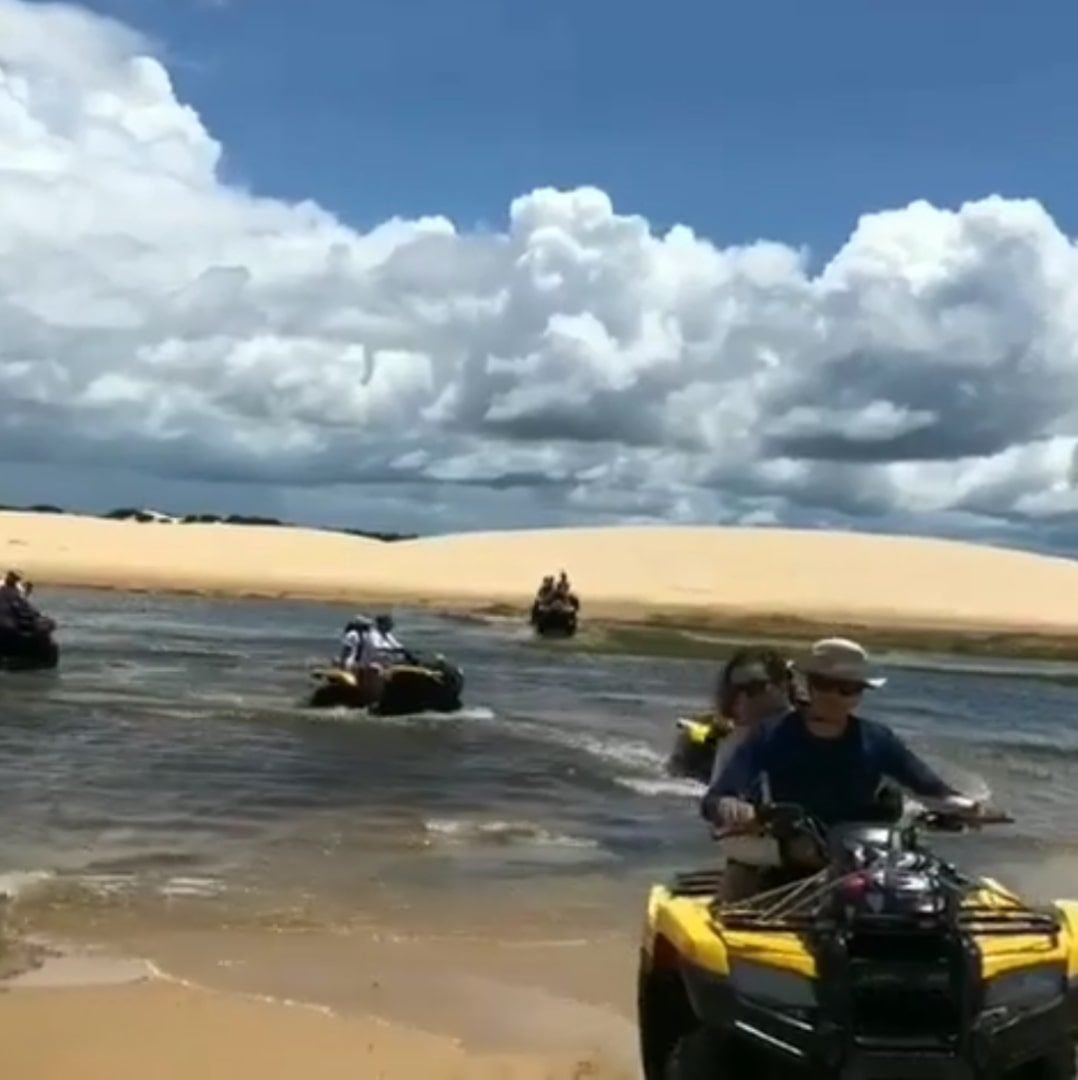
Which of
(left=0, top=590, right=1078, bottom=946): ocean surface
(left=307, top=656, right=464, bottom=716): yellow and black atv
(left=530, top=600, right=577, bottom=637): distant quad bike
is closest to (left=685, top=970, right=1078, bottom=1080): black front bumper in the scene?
(left=0, top=590, right=1078, bottom=946): ocean surface

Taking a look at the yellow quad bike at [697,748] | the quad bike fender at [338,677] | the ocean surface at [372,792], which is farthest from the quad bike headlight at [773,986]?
the quad bike fender at [338,677]

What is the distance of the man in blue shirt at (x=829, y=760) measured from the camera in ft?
20.7

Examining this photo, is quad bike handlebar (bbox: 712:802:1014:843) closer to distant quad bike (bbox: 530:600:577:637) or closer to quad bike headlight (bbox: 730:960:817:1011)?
quad bike headlight (bbox: 730:960:817:1011)

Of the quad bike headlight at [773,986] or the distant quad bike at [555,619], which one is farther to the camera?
the distant quad bike at [555,619]

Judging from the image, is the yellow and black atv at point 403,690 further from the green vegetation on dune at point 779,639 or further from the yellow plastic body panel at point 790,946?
the yellow plastic body panel at point 790,946

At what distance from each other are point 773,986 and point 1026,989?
687mm

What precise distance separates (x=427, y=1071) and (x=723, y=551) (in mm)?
83758

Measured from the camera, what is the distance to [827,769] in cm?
641

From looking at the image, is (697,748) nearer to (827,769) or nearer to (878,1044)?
(827,769)

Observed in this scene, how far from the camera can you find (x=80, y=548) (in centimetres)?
8644

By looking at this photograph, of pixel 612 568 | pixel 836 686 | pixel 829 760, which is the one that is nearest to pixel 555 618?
pixel 829 760

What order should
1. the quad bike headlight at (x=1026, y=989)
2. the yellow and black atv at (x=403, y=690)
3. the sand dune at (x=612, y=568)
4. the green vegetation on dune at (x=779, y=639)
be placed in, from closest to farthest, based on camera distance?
the quad bike headlight at (x=1026, y=989), the yellow and black atv at (x=403, y=690), the green vegetation on dune at (x=779, y=639), the sand dune at (x=612, y=568)

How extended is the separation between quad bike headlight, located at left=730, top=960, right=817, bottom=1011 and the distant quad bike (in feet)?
130

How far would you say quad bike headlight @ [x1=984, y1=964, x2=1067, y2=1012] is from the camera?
5320mm
